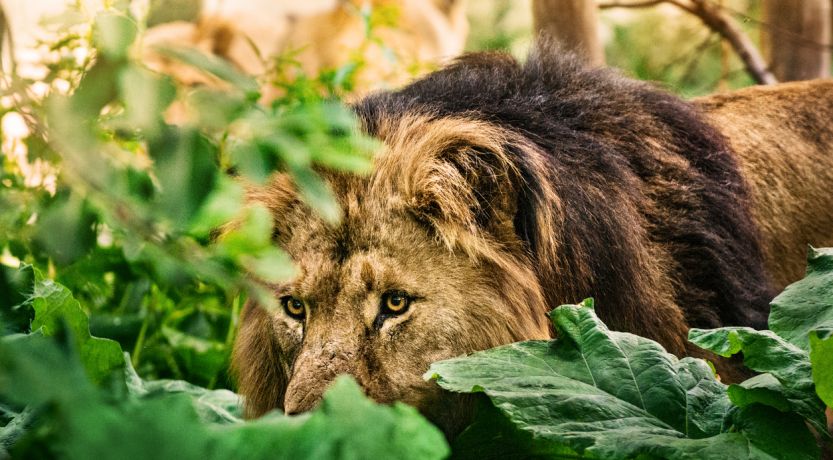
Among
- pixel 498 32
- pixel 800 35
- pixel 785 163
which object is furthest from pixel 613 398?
pixel 498 32

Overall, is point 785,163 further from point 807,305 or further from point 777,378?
point 777,378

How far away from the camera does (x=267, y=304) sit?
Result: 1.21 metres

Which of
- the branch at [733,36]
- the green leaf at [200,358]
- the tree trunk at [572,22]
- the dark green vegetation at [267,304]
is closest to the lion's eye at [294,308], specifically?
the dark green vegetation at [267,304]

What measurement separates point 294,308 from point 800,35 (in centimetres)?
419

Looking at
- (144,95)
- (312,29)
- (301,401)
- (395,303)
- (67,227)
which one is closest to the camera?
(144,95)

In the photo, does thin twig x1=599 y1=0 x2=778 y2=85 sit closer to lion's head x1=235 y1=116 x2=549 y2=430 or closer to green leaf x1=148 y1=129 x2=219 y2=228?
lion's head x1=235 y1=116 x2=549 y2=430

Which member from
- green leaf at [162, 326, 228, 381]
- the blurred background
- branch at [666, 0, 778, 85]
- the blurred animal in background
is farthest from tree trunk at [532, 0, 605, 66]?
the blurred animal in background

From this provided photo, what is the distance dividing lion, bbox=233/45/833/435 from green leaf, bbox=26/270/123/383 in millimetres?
537

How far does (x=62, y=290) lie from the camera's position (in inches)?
102

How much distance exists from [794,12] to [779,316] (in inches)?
170

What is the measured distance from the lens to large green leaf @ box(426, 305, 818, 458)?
1918 millimetres

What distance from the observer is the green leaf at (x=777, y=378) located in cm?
203

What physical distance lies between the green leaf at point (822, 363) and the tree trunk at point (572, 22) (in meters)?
3.62

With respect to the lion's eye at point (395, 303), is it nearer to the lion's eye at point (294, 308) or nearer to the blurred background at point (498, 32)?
the lion's eye at point (294, 308)
